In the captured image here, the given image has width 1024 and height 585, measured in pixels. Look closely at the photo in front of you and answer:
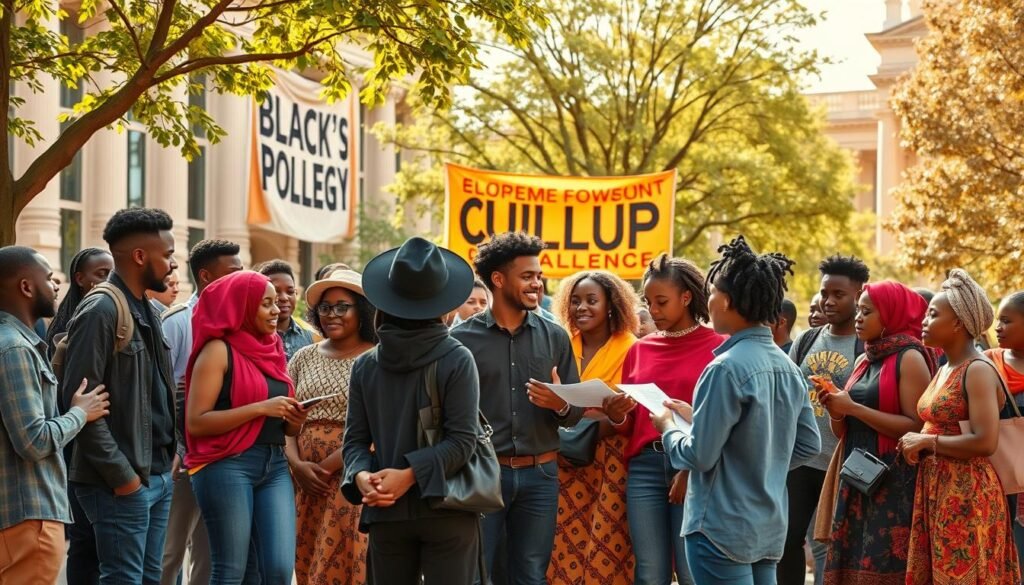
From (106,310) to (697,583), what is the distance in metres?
2.89

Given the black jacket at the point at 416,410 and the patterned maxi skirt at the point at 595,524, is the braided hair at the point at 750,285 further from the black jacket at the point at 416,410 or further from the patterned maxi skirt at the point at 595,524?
the patterned maxi skirt at the point at 595,524

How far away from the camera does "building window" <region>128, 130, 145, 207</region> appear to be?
1494 inches

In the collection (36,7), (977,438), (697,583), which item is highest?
(36,7)

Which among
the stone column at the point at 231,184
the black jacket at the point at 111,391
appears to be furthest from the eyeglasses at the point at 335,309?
the stone column at the point at 231,184

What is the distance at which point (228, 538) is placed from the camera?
6758mm

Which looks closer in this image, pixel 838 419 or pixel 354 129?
pixel 838 419

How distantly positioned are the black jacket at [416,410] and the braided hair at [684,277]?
2326 millimetres

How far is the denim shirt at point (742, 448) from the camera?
5738mm

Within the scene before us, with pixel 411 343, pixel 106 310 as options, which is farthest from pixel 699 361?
pixel 106 310

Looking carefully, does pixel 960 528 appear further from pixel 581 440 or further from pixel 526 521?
pixel 526 521

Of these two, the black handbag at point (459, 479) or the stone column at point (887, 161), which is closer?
the black handbag at point (459, 479)

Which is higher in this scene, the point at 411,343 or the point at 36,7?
the point at 36,7

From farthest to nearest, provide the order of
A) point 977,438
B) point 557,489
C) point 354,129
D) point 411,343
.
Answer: point 354,129 < point 557,489 < point 977,438 < point 411,343

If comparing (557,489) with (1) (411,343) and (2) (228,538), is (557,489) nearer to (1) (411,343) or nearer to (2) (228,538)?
(2) (228,538)
